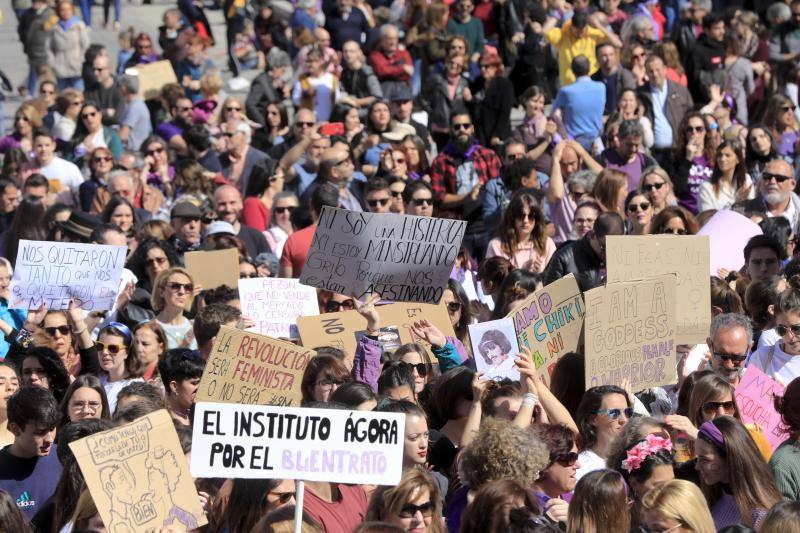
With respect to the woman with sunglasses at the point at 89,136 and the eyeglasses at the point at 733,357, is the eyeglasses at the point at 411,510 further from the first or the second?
the woman with sunglasses at the point at 89,136

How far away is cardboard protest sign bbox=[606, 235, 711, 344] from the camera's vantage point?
29.9ft

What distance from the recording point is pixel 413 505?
234 inches

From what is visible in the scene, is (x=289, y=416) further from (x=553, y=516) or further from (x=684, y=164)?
(x=684, y=164)

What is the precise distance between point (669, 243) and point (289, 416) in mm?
4202

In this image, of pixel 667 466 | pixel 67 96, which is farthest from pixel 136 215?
pixel 667 466

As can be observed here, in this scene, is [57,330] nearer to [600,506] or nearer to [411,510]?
[411,510]

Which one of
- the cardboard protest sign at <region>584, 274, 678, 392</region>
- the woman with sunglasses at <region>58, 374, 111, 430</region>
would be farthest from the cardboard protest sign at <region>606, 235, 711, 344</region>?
the woman with sunglasses at <region>58, 374, 111, 430</region>

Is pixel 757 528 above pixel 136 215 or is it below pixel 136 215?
above

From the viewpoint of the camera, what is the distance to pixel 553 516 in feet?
20.4

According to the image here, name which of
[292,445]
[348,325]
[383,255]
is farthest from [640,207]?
[292,445]

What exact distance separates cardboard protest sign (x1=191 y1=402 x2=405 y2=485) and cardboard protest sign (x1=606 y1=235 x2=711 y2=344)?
3.69 meters

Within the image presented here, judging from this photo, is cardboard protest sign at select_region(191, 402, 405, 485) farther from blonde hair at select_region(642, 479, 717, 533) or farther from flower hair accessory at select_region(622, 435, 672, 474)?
flower hair accessory at select_region(622, 435, 672, 474)

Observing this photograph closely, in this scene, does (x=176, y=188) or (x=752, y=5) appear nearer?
(x=176, y=188)

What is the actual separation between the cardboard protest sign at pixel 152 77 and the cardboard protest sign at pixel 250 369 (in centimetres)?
1055
